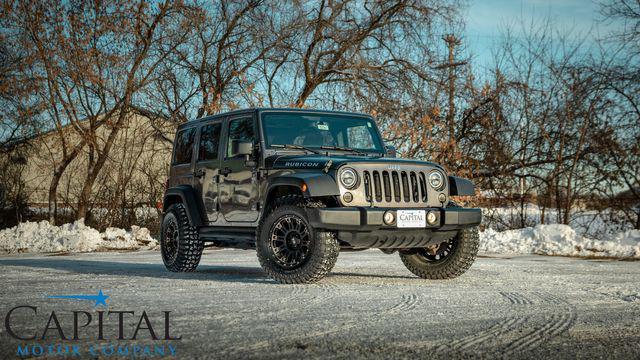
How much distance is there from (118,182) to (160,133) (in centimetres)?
200

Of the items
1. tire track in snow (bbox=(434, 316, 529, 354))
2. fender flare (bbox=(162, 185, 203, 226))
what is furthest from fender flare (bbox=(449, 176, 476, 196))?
fender flare (bbox=(162, 185, 203, 226))

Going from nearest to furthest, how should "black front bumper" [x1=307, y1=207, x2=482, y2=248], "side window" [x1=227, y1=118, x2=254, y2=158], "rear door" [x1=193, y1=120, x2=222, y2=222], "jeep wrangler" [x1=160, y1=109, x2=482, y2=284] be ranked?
"black front bumper" [x1=307, y1=207, x2=482, y2=248] → "jeep wrangler" [x1=160, y1=109, x2=482, y2=284] → "side window" [x1=227, y1=118, x2=254, y2=158] → "rear door" [x1=193, y1=120, x2=222, y2=222]

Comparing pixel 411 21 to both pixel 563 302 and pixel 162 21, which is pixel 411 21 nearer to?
pixel 162 21

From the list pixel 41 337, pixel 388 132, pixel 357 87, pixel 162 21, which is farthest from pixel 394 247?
pixel 162 21

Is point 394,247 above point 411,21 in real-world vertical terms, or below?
below

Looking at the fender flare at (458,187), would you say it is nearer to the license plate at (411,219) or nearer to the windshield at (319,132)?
the license plate at (411,219)

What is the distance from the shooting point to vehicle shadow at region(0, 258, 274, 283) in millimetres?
8922

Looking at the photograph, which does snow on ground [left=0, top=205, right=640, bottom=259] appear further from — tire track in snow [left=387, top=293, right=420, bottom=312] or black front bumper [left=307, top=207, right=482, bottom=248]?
tire track in snow [left=387, top=293, right=420, bottom=312]

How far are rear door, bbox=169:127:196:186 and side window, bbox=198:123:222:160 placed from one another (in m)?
0.28

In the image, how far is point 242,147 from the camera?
8.11 m

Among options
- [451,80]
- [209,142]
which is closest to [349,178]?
[209,142]

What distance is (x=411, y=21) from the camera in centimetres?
2030

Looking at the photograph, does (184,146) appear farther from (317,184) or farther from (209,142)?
(317,184)

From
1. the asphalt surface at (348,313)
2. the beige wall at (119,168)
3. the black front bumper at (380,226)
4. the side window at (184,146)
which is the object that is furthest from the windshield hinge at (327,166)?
the beige wall at (119,168)
